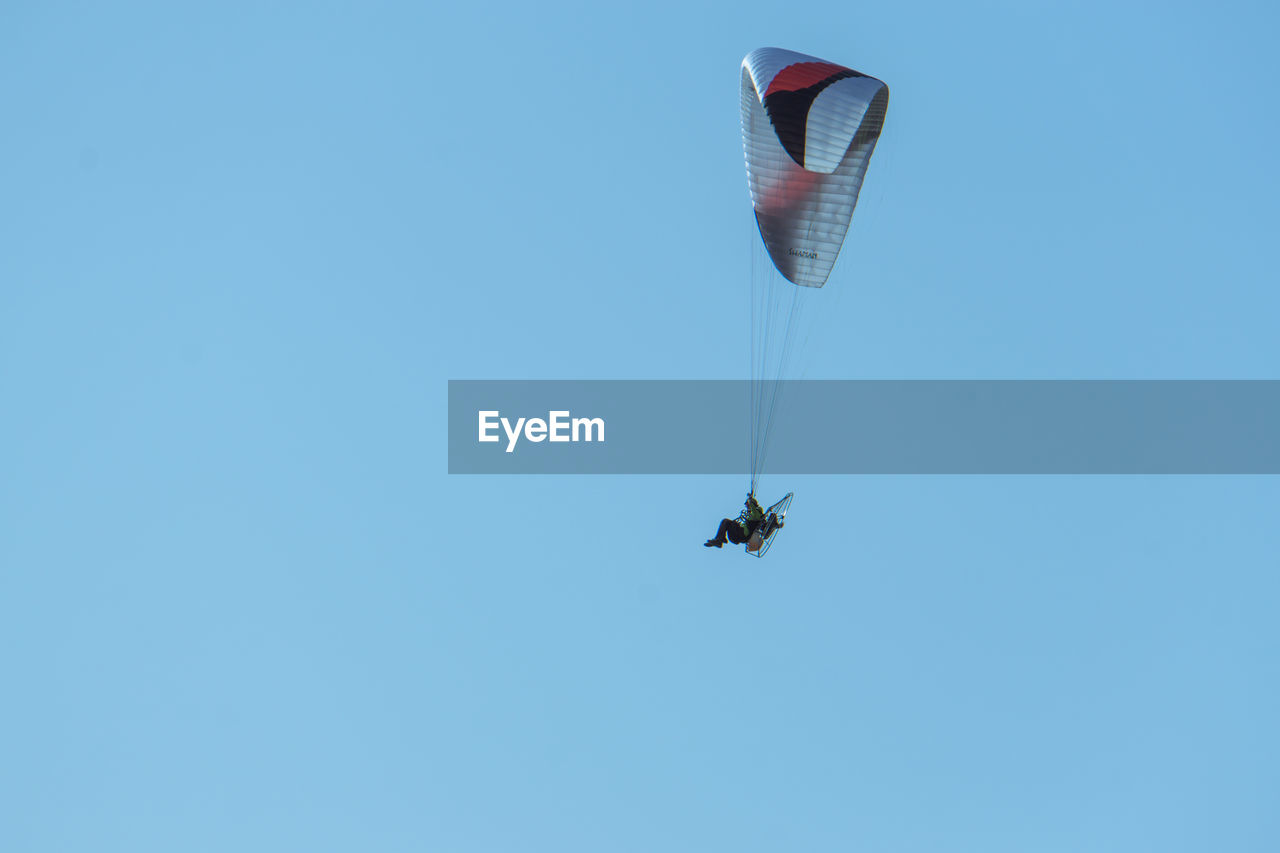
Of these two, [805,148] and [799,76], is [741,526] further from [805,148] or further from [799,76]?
[799,76]

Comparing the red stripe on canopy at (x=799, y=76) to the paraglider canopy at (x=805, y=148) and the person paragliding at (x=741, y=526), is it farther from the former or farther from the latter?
the person paragliding at (x=741, y=526)

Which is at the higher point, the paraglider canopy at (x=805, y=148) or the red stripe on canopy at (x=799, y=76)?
the red stripe on canopy at (x=799, y=76)

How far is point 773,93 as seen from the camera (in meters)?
31.0

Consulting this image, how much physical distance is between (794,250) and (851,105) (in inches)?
102

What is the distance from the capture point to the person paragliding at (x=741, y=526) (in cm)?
3111

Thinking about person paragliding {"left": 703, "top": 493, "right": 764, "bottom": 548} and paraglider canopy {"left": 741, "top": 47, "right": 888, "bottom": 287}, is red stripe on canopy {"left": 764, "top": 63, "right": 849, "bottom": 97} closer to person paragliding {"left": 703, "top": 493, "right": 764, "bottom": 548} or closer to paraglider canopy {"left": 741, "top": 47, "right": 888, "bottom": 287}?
paraglider canopy {"left": 741, "top": 47, "right": 888, "bottom": 287}

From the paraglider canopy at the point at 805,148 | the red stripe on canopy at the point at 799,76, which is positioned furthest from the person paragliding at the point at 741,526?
the red stripe on canopy at the point at 799,76

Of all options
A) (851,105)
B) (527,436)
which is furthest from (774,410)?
(527,436)

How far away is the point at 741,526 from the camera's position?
31.1 metres

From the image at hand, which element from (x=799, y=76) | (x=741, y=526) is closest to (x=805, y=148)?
(x=799, y=76)

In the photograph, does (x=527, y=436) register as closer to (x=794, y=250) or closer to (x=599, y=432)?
(x=599, y=432)

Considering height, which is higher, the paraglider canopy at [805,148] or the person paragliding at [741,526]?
the paraglider canopy at [805,148]

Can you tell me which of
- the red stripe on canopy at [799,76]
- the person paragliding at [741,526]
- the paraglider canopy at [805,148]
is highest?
the red stripe on canopy at [799,76]

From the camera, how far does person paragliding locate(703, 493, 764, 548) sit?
102ft
